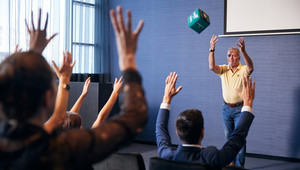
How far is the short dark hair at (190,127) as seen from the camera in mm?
1662

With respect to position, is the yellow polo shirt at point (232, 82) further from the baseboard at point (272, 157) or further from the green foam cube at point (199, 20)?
the baseboard at point (272, 157)

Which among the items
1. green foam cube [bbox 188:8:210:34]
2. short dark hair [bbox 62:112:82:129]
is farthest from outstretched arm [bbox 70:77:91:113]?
green foam cube [bbox 188:8:210:34]

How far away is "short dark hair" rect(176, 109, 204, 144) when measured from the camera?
65.4 inches

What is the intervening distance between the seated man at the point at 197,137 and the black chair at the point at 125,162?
0.17m

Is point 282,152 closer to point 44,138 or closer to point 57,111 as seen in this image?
point 57,111

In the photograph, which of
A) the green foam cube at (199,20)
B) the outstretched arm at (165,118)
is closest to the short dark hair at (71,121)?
the outstretched arm at (165,118)

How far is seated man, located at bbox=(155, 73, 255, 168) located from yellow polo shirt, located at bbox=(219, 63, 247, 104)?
8.28 ft

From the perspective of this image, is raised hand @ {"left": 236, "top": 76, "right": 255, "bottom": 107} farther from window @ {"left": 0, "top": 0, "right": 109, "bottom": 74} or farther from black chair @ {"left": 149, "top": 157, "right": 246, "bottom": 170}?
window @ {"left": 0, "top": 0, "right": 109, "bottom": 74}

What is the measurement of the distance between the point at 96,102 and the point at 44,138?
14.2 feet

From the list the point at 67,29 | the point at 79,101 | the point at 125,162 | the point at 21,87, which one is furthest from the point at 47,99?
the point at 67,29

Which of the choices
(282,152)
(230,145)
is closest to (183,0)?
(282,152)

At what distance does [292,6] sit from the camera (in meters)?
4.48

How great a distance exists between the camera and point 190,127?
1.68 metres

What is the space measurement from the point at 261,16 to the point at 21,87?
4448mm
